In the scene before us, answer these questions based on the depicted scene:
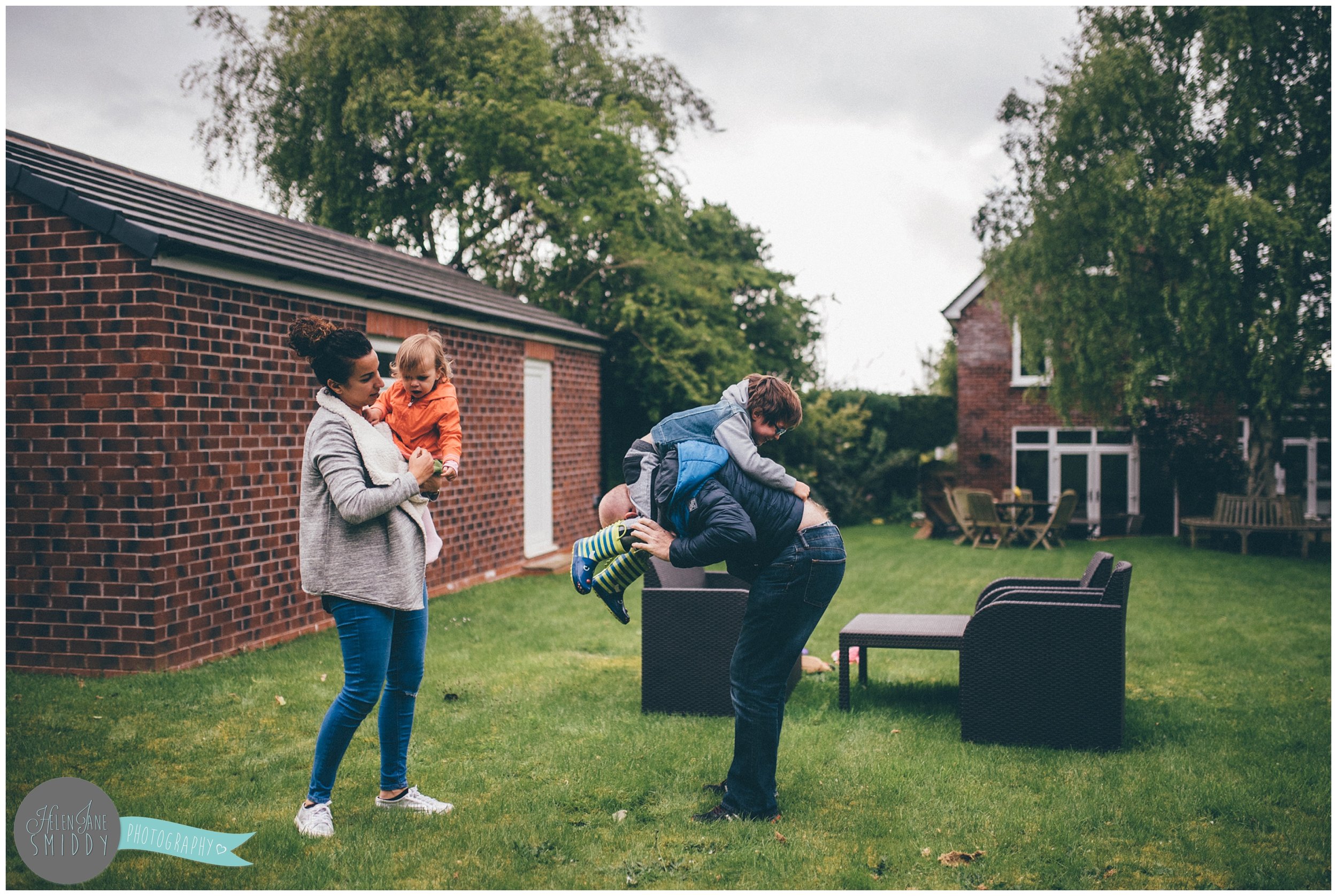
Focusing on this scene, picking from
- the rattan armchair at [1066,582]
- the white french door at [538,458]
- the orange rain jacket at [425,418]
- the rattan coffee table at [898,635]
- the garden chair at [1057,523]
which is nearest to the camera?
the orange rain jacket at [425,418]

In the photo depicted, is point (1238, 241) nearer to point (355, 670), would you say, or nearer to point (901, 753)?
point (901, 753)

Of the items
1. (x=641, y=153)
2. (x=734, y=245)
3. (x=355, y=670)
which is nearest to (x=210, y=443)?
(x=355, y=670)

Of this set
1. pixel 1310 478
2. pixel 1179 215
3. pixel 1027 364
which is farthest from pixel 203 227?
pixel 1310 478

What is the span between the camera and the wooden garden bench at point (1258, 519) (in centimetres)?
1524

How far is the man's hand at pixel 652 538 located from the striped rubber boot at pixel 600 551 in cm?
4

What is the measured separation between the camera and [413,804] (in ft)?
13.0

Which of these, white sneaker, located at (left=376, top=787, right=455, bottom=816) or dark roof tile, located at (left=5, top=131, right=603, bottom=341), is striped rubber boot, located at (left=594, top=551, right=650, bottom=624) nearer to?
white sneaker, located at (left=376, top=787, right=455, bottom=816)

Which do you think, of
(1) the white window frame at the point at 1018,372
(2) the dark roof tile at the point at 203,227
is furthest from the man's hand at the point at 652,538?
(1) the white window frame at the point at 1018,372

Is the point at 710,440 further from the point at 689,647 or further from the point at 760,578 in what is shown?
the point at 689,647

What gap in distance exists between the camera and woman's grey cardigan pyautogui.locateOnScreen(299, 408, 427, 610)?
3438 millimetres

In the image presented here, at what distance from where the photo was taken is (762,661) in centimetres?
376

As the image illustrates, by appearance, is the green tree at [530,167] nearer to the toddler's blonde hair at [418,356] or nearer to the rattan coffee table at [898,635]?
the rattan coffee table at [898,635]

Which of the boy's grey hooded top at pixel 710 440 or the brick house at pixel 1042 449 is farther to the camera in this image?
the brick house at pixel 1042 449

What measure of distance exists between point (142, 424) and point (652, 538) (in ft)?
15.9
